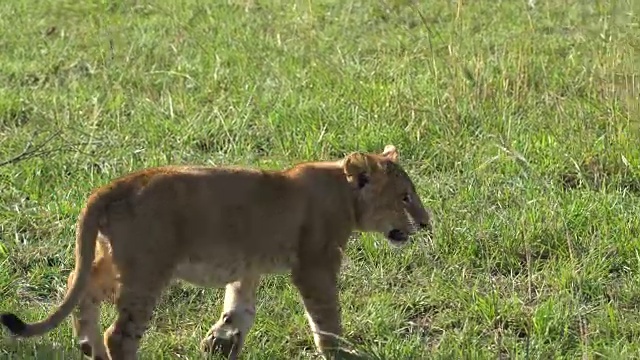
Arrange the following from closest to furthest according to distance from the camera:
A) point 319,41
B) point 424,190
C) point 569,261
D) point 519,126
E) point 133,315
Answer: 1. point 133,315
2. point 569,261
3. point 424,190
4. point 519,126
5. point 319,41

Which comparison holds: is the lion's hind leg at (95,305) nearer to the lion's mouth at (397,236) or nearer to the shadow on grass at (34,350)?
the shadow on grass at (34,350)

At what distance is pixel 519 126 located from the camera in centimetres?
618

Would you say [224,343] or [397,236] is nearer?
[224,343]

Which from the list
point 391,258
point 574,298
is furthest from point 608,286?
point 391,258

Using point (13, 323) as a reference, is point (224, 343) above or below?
below

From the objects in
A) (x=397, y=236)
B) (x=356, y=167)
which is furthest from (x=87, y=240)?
(x=397, y=236)

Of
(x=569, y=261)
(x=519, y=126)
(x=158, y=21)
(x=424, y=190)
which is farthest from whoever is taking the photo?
(x=158, y=21)

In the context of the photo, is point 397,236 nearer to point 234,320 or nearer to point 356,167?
point 356,167

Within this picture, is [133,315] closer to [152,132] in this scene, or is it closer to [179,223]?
[179,223]

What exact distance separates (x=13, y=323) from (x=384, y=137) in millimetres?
2938

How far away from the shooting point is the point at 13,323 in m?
3.46

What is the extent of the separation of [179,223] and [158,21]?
4.94 m

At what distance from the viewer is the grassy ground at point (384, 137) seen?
14.3 feet

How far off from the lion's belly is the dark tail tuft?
523 millimetres
